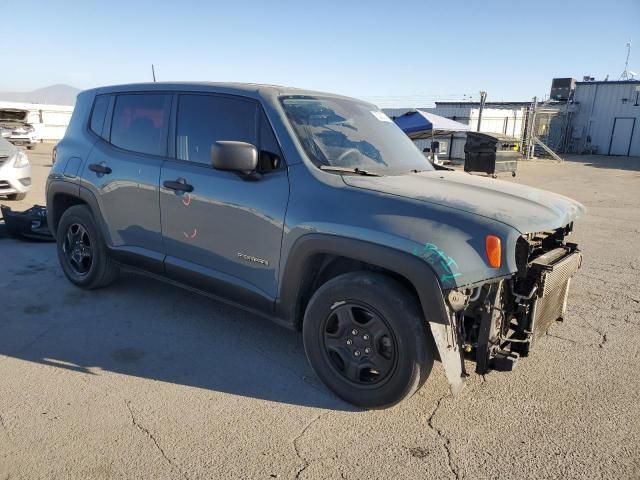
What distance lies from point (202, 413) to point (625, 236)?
7974 mm

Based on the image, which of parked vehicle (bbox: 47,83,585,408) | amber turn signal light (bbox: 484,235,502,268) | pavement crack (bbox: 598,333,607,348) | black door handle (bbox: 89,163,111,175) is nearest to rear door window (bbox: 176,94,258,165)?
parked vehicle (bbox: 47,83,585,408)

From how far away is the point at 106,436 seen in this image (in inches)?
109

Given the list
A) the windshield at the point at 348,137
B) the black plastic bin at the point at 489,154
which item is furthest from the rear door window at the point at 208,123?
the black plastic bin at the point at 489,154

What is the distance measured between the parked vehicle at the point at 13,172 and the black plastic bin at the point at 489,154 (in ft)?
49.1

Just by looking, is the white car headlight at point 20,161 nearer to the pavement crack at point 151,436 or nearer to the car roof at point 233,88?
the car roof at point 233,88

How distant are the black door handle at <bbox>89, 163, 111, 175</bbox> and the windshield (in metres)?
1.81

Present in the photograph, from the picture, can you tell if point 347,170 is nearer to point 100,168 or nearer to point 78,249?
point 100,168

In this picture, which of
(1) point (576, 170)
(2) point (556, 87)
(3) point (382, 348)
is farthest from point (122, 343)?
(2) point (556, 87)

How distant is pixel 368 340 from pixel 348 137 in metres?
1.48

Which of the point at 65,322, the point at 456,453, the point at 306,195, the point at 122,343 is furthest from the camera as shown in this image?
the point at 65,322

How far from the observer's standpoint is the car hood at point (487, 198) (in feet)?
9.27

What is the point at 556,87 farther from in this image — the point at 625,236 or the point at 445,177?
the point at 445,177

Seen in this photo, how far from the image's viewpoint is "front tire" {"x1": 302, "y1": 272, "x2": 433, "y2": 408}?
283cm

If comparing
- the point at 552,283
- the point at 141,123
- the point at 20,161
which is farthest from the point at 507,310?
the point at 20,161
